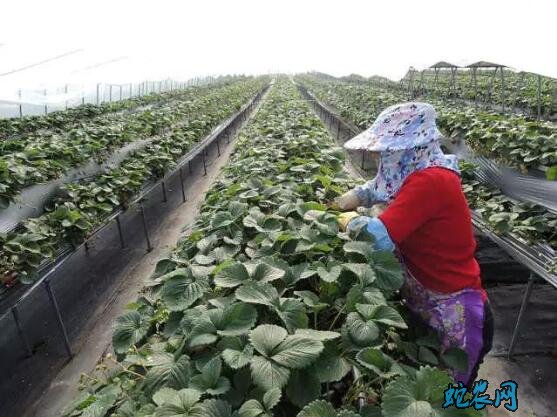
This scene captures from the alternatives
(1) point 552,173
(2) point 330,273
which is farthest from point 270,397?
(1) point 552,173

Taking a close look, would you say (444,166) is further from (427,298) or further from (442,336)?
(442,336)

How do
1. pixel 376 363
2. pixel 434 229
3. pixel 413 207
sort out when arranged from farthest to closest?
pixel 434 229
pixel 413 207
pixel 376 363

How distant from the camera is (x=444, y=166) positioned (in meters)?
2.22

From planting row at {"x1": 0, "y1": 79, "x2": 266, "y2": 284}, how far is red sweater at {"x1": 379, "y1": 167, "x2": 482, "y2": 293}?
11.9ft

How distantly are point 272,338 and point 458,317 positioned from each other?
1377 mm

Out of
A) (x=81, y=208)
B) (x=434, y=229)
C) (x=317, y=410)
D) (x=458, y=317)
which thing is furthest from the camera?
(x=81, y=208)

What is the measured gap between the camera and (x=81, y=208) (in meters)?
5.43

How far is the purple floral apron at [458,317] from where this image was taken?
95.6 inches

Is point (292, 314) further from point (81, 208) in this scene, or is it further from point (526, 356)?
point (81, 208)

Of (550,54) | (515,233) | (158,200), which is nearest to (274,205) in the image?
(515,233)

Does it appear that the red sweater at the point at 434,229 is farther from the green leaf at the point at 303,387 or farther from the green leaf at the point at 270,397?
the green leaf at the point at 270,397

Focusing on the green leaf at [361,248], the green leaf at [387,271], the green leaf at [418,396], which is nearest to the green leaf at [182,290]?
the green leaf at [361,248]

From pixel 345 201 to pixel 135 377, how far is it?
1845 millimetres

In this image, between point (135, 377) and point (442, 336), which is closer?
point (135, 377)
